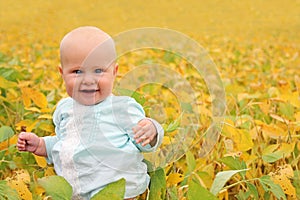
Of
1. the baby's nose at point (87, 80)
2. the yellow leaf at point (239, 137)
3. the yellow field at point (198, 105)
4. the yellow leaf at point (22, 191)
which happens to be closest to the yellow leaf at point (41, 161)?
the yellow field at point (198, 105)

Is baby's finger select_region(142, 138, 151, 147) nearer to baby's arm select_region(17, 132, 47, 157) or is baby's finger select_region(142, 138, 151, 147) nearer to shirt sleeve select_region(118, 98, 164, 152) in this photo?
shirt sleeve select_region(118, 98, 164, 152)

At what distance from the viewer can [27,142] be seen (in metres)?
1.79

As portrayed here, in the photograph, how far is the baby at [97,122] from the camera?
5.27 feet

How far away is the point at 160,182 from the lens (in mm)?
1684

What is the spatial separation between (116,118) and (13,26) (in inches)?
393

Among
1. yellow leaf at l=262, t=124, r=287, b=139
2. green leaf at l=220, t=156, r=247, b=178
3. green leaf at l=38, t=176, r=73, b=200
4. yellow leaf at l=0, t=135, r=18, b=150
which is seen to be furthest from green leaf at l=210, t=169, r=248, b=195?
yellow leaf at l=0, t=135, r=18, b=150

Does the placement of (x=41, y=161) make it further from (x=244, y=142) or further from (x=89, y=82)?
(x=244, y=142)

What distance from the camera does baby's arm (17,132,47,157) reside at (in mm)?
1771

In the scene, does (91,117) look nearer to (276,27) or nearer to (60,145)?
(60,145)

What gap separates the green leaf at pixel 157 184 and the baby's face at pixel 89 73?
25 cm

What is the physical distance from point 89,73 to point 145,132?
0.22m

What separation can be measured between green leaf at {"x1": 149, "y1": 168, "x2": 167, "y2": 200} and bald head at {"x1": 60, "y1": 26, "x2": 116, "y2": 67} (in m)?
0.33

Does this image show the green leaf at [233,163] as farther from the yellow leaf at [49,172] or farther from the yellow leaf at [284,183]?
the yellow leaf at [49,172]

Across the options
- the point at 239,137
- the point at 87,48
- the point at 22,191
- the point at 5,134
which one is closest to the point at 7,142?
the point at 5,134
